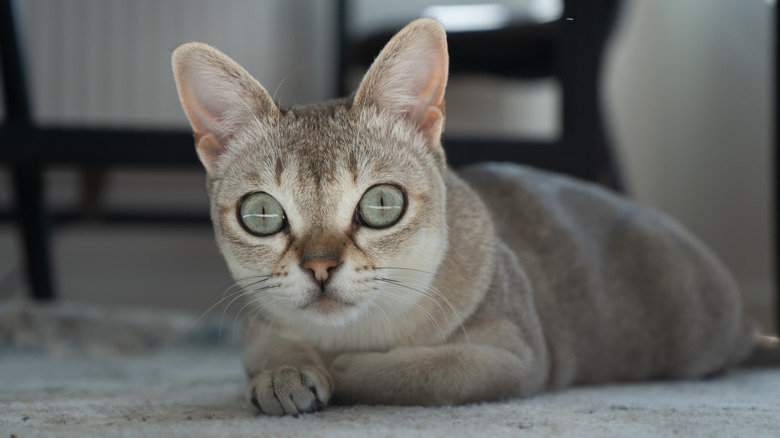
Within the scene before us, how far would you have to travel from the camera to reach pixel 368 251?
0.90 meters

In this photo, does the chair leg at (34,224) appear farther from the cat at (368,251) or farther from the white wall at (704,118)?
the white wall at (704,118)

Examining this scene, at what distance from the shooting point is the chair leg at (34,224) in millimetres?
2114

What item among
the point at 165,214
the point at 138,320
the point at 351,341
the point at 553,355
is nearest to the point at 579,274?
the point at 553,355

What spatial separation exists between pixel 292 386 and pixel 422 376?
A: 0.59 ft

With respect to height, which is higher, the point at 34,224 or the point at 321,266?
the point at 321,266

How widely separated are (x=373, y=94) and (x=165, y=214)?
6.93 feet

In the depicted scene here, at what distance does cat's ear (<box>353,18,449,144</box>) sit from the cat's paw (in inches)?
15.1

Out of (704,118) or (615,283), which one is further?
(704,118)

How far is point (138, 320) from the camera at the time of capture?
201 cm

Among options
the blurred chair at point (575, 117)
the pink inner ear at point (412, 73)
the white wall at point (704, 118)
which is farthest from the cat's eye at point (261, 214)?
the white wall at point (704, 118)

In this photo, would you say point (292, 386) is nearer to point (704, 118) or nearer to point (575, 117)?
point (575, 117)

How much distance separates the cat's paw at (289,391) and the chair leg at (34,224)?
151 cm

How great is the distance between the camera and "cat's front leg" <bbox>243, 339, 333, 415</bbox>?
862 millimetres

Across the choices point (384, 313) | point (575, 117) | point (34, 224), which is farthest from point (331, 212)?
point (34, 224)
